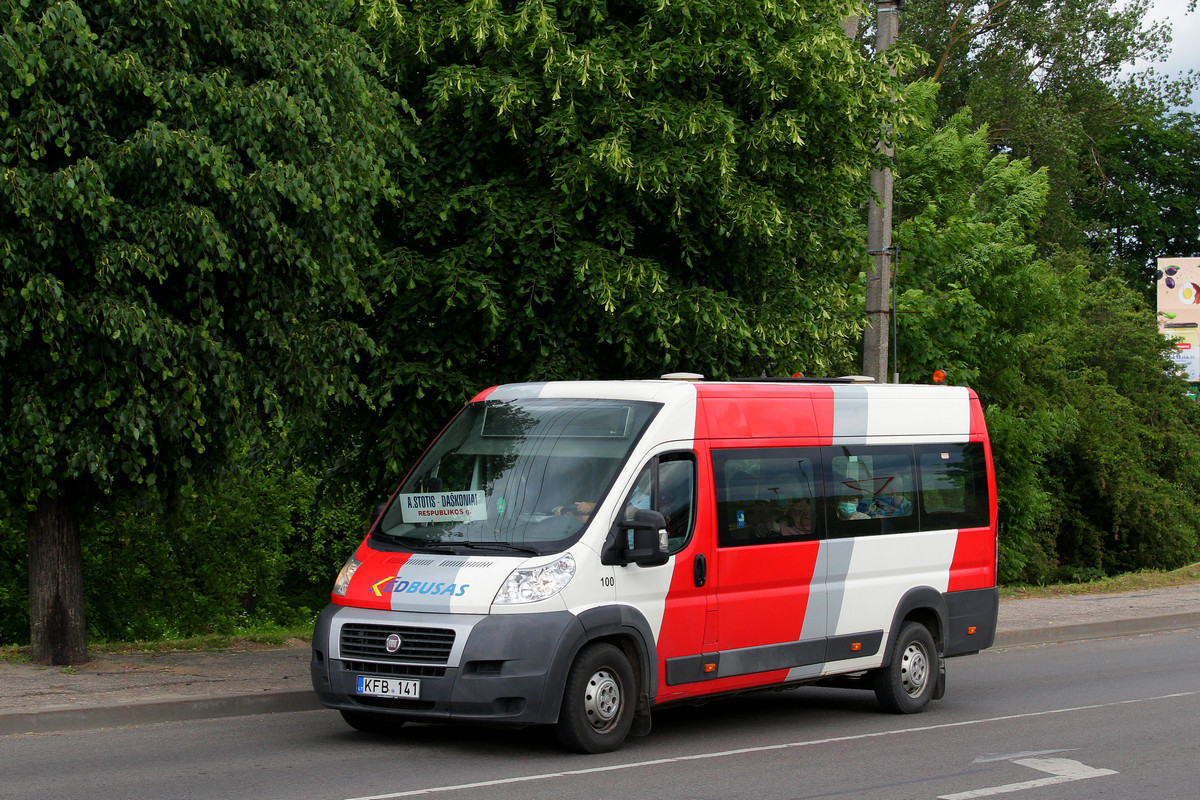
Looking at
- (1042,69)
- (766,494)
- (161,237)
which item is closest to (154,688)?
(161,237)

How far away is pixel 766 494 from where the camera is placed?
32.4 feet

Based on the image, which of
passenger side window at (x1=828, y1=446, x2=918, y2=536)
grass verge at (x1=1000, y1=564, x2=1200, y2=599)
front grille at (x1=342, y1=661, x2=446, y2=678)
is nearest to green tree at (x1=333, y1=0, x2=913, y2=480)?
passenger side window at (x1=828, y1=446, x2=918, y2=536)

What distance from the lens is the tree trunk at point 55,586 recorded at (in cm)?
1157

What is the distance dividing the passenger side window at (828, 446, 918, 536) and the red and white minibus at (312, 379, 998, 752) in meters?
0.02

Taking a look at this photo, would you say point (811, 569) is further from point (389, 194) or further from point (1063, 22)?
point (1063, 22)

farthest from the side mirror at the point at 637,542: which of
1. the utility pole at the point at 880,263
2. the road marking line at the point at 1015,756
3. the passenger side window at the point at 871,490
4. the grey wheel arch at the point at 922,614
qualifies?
the utility pole at the point at 880,263

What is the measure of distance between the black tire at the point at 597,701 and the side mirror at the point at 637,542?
→ 549 mm

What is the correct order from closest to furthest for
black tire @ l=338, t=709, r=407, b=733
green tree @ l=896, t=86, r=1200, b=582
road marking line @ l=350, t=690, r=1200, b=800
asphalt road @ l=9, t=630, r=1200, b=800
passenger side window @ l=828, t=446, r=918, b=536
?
road marking line @ l=350, t=690, r=1200, b=800 → asphalt road @ l=9, t=630, r=1200, b=800 → black tire @ l=338, t=709, r=407, b=733 → passenger side window @ l=828, t=446, r=918, b=536 → green tree @ l=896, t=86, r=1200, b=582

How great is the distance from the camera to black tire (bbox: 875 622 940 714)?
10.9 meters

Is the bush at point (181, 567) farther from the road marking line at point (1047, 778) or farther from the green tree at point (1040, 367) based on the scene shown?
the road marking line at point (1047, 778)

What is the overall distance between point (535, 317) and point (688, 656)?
4.78 meters

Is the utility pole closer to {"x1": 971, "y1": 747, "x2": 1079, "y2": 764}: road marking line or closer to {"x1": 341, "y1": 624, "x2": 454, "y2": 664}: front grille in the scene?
{"x1": 971, "y1": 747, "x2": 1079, "y2": 764}: road marking line

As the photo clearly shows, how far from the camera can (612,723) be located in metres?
8.69

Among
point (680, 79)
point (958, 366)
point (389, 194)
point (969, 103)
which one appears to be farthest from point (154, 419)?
point (969, 103)
